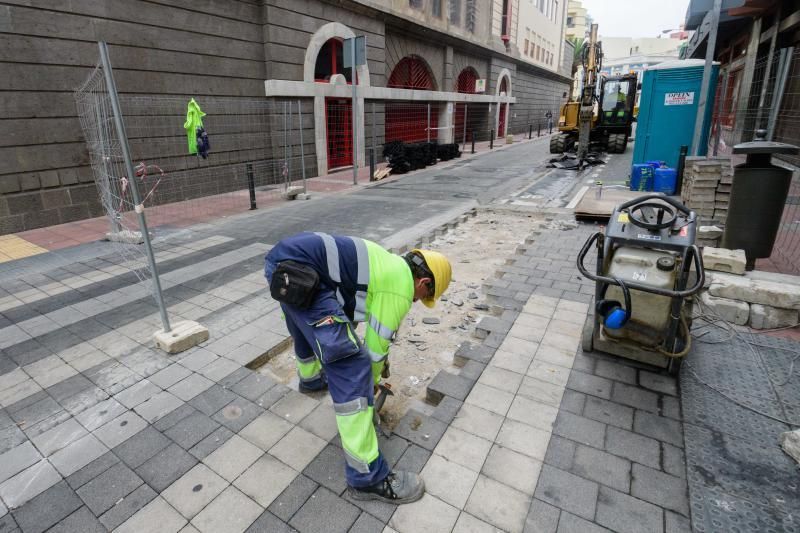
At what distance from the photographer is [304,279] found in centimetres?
231

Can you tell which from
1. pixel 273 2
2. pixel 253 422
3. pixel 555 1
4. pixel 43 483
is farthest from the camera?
pixel 555 1

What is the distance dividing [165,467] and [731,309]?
4.86 m

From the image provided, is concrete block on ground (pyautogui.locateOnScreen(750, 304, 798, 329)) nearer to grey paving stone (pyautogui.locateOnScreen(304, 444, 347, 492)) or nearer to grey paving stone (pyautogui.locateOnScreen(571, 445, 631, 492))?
grey paving stone (pyautogui.locateOnScreen(571, 445, 631, 492))

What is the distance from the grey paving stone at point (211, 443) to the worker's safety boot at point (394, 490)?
3.24 feet

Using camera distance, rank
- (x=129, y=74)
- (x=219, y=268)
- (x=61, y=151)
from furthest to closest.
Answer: (x=129, y=74)
(x=61, y=151)
(x=219, y=268)

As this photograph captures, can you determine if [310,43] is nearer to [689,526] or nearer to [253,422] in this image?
[253,422]

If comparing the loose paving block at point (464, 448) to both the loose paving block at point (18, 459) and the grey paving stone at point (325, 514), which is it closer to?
the grey paving stone at point (325, 514)

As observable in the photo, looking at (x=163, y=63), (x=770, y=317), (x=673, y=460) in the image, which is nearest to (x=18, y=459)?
(x=673, y=460)

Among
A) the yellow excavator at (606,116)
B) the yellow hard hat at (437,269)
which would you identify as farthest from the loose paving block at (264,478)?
the yellow excavator at (606,116)

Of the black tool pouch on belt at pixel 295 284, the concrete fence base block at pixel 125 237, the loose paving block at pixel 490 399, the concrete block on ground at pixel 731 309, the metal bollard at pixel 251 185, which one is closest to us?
the black tool pouch on belt at pixel 295 284

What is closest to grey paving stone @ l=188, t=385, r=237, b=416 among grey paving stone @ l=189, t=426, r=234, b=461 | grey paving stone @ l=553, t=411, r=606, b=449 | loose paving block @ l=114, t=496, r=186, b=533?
grey paving stone @ l=189, t=426, r=234, b=461

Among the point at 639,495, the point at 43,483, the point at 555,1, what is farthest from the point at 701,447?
the point at 555,1

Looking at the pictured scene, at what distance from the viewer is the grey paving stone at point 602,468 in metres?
2.46

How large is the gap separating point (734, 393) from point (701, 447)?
777 millimetres
